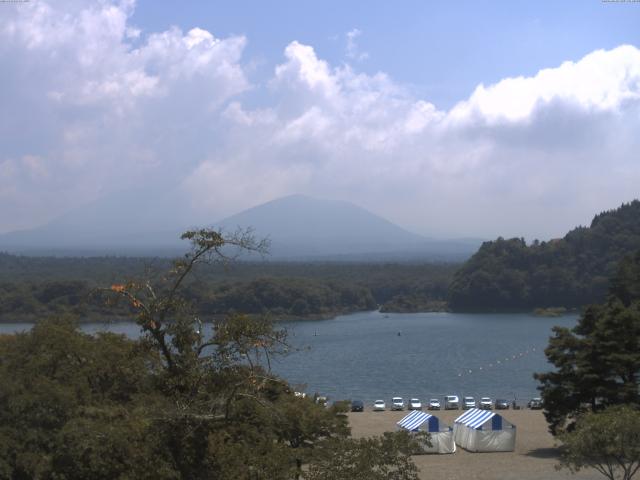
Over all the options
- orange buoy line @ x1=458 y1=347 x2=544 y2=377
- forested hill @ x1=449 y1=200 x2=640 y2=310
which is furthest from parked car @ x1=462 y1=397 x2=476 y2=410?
forested hill @ x1=449 y1=200 x2=640 y2=310

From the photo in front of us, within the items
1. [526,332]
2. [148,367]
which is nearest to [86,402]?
[148,367]

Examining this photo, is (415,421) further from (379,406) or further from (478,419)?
(379,406)

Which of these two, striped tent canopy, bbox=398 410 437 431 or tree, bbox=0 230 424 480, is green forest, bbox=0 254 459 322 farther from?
tree, bbox=0 230 424 480

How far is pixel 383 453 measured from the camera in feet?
20.2

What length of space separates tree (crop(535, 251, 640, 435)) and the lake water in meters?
5.82

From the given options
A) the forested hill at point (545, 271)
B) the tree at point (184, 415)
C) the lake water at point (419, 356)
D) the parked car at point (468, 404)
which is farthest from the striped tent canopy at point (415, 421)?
the forested hill at point (545, 271)

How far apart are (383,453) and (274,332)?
135 cm

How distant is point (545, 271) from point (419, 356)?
24.5 metres

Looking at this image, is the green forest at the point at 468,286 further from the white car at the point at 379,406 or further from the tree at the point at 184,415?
the tree at the point at 184,415

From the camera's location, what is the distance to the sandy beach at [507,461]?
12.4 meters

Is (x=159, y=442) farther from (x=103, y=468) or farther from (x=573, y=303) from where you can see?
(x=573, y=303)

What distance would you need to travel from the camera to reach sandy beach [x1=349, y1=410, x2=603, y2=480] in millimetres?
12398

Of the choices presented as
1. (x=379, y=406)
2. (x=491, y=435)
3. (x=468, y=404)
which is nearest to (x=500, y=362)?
(x=468, y=404)

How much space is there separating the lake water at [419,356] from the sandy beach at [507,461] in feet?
15.3
